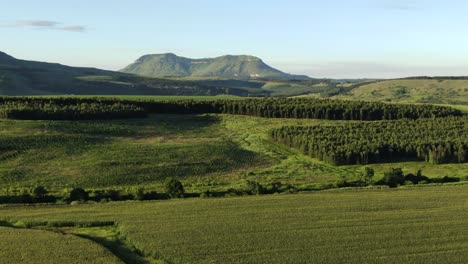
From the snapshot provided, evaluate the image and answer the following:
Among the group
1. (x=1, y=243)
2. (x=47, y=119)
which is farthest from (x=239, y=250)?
(x=47, y=119)

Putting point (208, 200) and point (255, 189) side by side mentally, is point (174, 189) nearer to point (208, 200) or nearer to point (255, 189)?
point (208, 200)

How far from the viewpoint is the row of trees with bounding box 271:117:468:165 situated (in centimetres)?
10612

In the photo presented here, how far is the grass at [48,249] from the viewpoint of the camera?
142ft

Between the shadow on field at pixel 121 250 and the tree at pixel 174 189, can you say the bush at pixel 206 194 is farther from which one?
the shadow on field at pixel 121 250

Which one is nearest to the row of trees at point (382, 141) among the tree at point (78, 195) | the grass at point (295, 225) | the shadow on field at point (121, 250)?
the grass at point (295, 225)

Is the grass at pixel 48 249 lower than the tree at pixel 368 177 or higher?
higher

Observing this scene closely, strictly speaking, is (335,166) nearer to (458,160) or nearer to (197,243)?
(458,160)

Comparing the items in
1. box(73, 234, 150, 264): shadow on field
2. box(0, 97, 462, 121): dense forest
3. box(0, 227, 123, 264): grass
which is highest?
box(0, 97, 462, 121): dense forest

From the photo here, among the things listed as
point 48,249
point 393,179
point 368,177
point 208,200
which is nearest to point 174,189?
point 208,200

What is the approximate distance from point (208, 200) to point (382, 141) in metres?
58.8

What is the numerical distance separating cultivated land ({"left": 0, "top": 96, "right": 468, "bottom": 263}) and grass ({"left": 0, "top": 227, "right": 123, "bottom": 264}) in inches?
6.4

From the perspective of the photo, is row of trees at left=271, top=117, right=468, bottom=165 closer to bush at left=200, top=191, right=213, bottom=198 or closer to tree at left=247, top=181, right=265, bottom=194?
tree at left=247, top=181, right=265, bottom=194

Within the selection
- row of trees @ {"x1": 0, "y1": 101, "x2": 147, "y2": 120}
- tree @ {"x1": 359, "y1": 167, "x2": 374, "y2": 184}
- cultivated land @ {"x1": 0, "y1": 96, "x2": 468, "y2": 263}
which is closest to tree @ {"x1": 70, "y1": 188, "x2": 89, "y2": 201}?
cultivated land @ {"x1": 0, "y1": 96, "x2": 468, "y2": 263}

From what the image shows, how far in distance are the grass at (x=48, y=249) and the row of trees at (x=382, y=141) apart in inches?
2605
